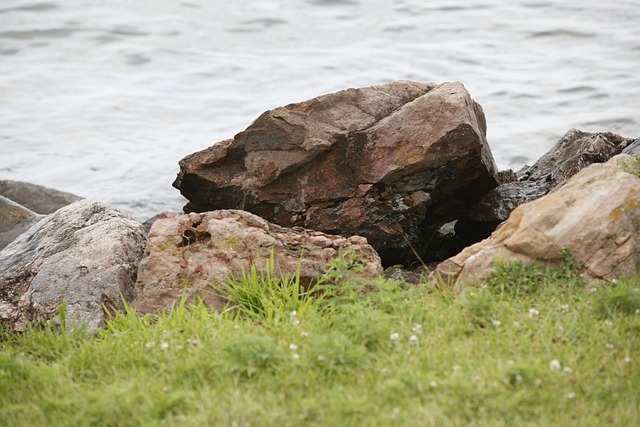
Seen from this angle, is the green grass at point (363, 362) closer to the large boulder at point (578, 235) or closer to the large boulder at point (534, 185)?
the large boulder at point (578, 235)

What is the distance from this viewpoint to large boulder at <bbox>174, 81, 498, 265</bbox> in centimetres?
732

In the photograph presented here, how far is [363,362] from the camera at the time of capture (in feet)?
16.0

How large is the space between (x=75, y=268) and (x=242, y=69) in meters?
14.9

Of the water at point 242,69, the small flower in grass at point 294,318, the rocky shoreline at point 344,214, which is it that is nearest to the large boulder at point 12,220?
the rocky shoreline at point 344,214

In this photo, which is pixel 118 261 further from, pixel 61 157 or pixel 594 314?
pixel 61 157

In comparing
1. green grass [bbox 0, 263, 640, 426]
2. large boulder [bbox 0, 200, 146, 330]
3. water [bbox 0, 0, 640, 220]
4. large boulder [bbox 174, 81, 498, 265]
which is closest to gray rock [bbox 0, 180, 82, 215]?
water [bbox 0, 0, 640, 220]

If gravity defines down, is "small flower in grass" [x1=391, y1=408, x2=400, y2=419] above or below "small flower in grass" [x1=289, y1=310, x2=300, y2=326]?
above

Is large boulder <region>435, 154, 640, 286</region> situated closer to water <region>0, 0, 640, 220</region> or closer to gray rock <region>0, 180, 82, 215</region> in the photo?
gray rock <region>0, 180, 82, 215</region>

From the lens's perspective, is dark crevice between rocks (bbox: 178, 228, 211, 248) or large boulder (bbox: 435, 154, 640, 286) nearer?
large boulder (bbox: 435, 154, 640, 286)

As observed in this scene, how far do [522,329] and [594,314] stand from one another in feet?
1.62

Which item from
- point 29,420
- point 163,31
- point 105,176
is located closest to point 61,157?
point 105,176

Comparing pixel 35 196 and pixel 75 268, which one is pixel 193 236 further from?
pixel 35 196

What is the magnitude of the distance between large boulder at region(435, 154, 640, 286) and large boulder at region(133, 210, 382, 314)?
32.0 inches

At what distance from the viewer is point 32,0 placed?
26.4 meters
